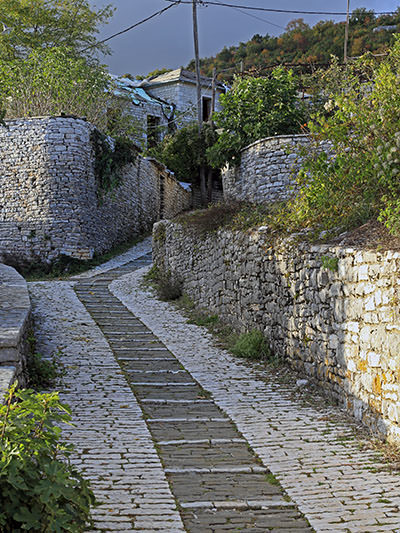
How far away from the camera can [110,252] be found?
760 inches

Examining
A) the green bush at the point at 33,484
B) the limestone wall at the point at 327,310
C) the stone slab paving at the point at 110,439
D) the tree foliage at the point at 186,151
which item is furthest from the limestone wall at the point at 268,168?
the green bush at the point at 33,484

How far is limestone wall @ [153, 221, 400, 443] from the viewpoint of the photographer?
4672 mm

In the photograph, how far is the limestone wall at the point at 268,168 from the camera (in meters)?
13.6

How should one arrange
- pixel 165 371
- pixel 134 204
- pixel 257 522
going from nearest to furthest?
pixel 257 522 < pixel 165 371 < pixel 134 204

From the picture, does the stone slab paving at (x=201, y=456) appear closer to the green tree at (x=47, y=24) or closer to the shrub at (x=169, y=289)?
the shrub at (x=169, y=289)

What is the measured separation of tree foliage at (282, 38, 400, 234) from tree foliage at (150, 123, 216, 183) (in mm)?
15271

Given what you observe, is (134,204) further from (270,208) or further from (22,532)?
(22,532)

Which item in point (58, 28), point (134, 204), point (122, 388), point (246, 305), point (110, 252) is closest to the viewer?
point (122, 388)

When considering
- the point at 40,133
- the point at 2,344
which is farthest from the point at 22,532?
the point at 40,133

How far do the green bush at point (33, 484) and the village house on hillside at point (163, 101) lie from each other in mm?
26893

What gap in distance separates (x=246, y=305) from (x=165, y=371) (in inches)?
86.5

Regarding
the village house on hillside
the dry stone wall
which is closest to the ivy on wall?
the dry stone wall

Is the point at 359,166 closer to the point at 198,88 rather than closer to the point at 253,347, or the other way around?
the point at 253,347

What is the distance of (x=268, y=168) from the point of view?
13922 mm
